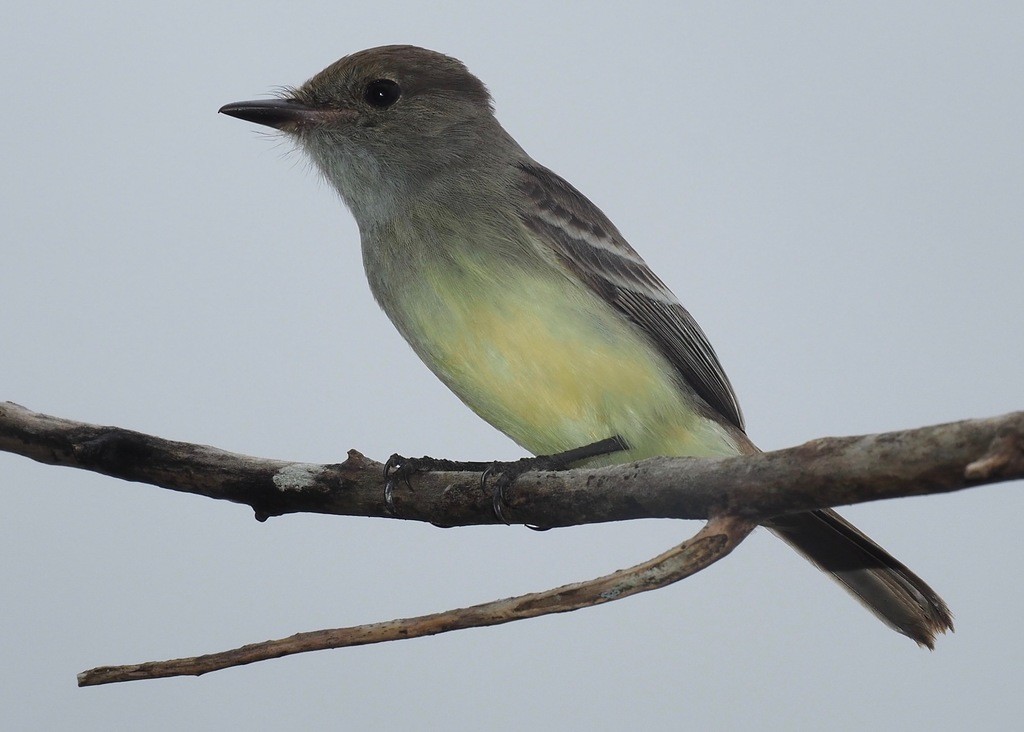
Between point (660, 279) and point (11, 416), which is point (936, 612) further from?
point (11, 416)

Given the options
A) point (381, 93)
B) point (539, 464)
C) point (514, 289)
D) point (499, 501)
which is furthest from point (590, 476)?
point (381, 93)

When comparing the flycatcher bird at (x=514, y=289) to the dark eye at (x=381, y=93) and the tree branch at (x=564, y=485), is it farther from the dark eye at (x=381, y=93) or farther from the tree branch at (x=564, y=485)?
the tree branch at (x=564, y=485)

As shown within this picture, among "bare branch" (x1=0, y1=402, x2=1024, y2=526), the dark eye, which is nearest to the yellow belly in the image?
"bare branch" (x1=0, y1=402, x2=1024, y2=526)

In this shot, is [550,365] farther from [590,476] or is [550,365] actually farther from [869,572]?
[869,572]

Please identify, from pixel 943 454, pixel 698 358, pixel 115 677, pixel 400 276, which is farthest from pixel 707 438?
pixel 115 677

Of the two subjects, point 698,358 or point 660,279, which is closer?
point 698,358
